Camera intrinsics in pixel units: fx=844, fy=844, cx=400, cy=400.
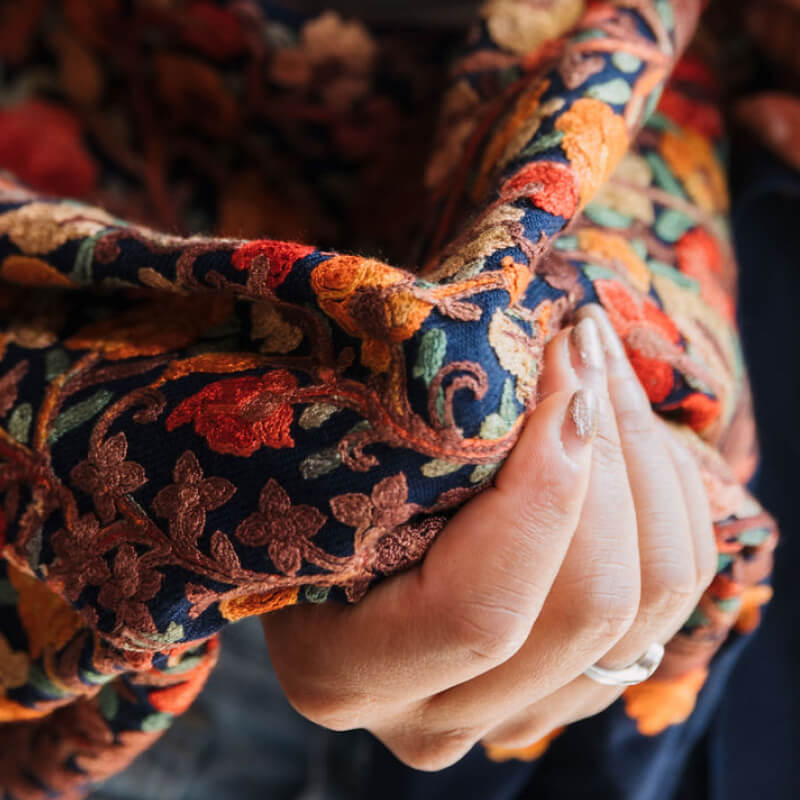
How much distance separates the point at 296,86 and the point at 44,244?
0.99 ft

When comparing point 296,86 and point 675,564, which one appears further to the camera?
point 296,86

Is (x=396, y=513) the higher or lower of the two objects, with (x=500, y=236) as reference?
lower

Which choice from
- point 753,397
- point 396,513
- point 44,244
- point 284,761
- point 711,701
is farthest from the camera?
point 284,761

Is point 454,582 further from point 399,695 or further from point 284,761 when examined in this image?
point 284,761

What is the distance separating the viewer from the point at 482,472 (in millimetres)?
308

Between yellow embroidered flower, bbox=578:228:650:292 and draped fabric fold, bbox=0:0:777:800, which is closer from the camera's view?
draped fabric fold, bbox=0:0:777:800

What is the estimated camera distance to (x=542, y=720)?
15.2 inches

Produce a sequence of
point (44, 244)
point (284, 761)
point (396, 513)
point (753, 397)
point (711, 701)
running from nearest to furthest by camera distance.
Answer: point (396, 513)
point (44, 244)
point (711, 701)
point (753, 397)
point (284, 761)

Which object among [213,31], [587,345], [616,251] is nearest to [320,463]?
[587,345]

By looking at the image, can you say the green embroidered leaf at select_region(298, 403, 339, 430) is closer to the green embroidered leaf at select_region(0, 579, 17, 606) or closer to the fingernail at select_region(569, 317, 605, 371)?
the fingernail at select_region(569, 317, 605, 371)

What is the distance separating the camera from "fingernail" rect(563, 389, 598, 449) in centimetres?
32

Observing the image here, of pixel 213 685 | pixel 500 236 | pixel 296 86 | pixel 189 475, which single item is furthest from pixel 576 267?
pixel 213 685

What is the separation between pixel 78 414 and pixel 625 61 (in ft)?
1.05

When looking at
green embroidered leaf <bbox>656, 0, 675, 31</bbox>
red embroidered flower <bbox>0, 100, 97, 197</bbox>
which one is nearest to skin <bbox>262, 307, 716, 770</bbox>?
green embroidered leaf <bbox>656, 0, 675, 31</bbox>
